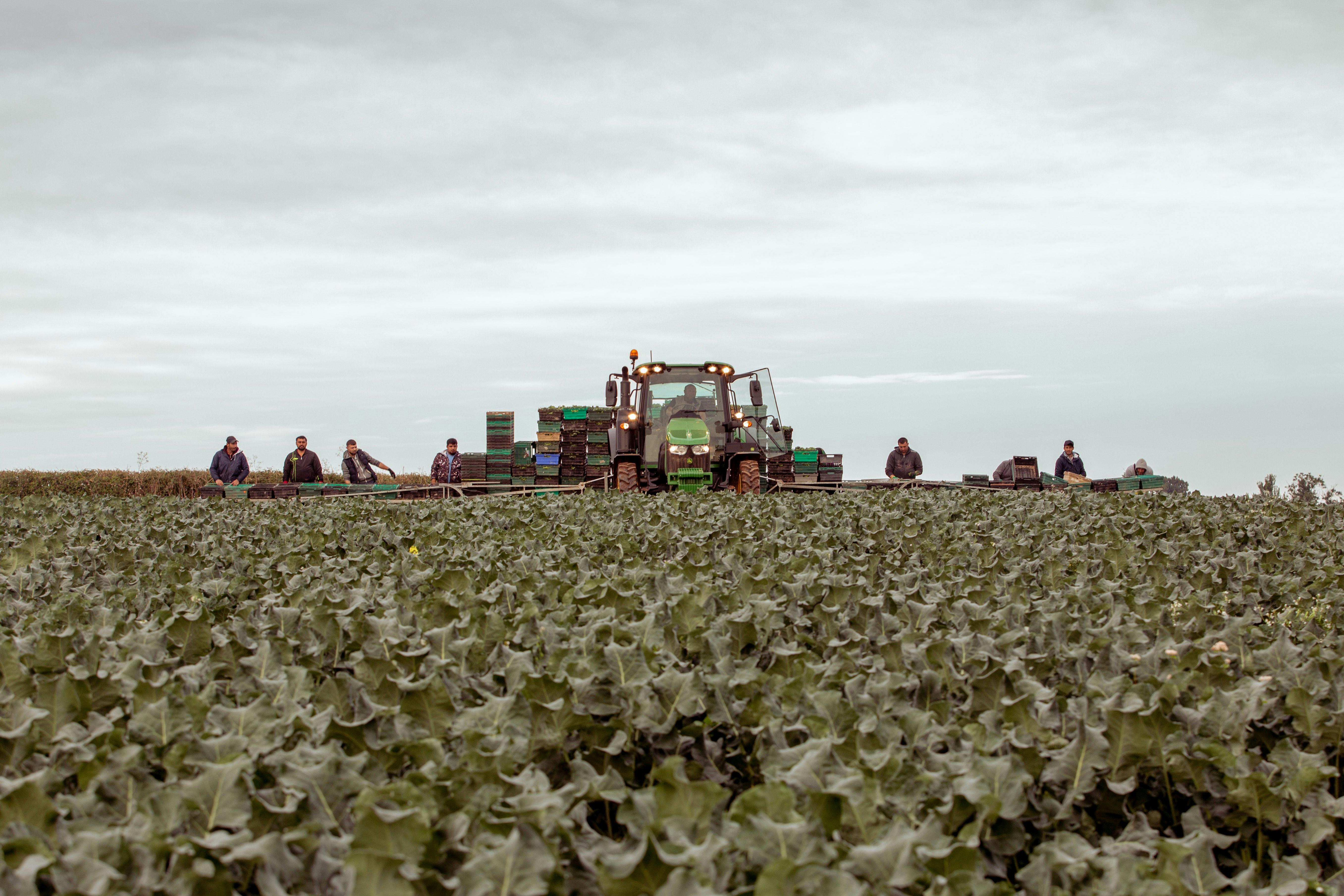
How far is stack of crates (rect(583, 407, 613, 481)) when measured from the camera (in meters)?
26.7

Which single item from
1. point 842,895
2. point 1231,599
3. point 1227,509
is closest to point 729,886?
point 842,895

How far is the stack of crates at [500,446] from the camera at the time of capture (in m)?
27.9

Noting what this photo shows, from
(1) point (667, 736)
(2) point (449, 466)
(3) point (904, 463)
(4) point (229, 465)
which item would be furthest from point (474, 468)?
(1) point (667, 736)

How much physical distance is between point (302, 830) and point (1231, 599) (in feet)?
16.9

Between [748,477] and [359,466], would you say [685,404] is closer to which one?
[748,477]

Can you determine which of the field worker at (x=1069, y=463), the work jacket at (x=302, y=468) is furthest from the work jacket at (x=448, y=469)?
the field worker at (x=1069, y=463)

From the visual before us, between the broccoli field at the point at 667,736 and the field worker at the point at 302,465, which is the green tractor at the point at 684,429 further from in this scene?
the broccoli field at the point at 667,736

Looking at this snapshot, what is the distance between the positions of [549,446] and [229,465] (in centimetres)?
836

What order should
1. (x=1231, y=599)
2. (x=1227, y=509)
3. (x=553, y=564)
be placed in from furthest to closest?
1. (x=1227, y=509)
2. (x=553, y=564)
3. (x=1231, y=599)

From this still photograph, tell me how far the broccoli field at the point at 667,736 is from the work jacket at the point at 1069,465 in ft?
73.4

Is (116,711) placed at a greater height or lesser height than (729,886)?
greater

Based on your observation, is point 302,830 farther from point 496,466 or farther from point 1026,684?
point 496,466

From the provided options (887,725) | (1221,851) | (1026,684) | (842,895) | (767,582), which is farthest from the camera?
(767,582)

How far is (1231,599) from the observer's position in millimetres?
5469
